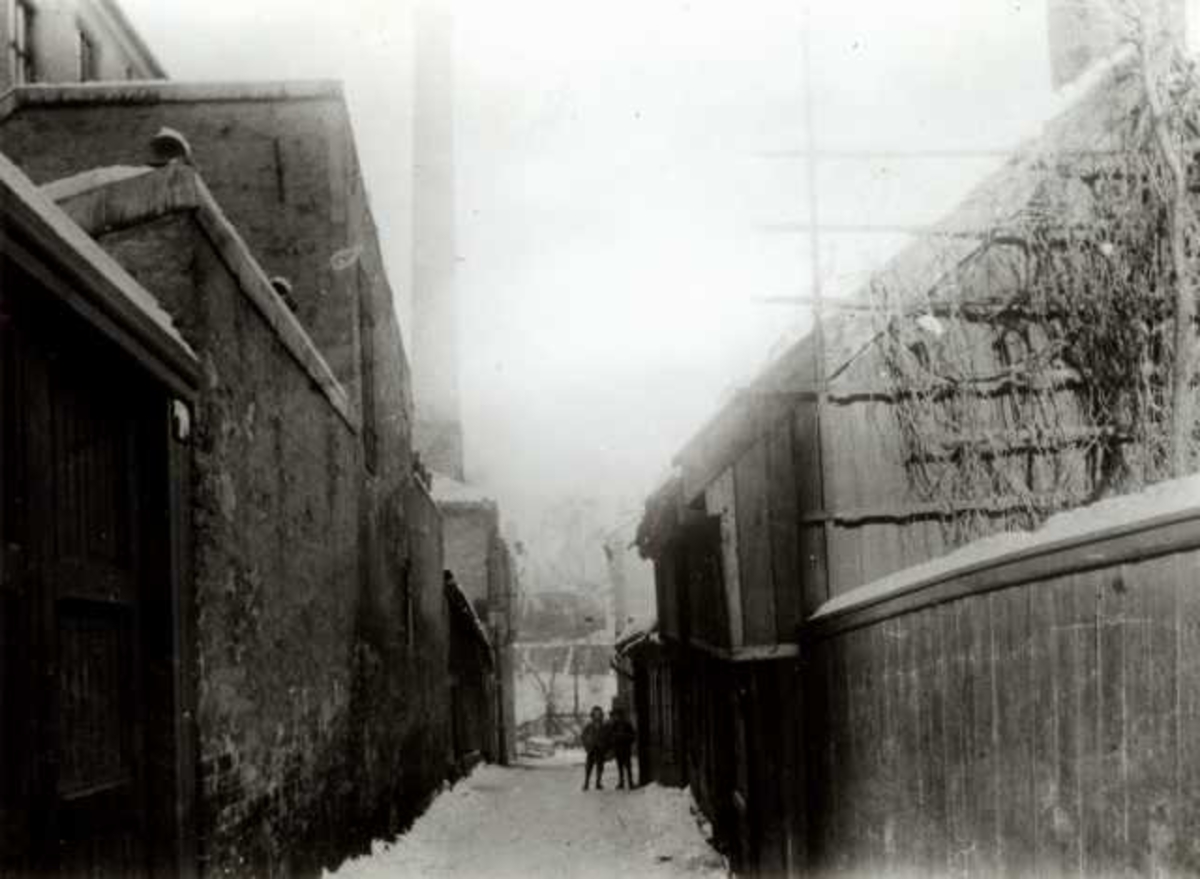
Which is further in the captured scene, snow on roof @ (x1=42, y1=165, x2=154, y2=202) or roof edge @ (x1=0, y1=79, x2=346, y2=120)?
roof edge @ (x1=0, y1=79, x2=346, y2=120)

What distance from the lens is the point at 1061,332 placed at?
959 cm

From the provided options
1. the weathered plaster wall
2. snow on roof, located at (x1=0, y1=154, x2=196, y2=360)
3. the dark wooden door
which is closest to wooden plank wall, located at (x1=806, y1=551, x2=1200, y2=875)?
the dark wooden door

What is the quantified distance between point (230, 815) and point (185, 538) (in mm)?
1641

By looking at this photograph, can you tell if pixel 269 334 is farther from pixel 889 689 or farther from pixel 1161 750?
A: pixel 1161 750

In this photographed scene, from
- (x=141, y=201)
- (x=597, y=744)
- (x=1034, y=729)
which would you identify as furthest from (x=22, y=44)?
(x=1034, y=729)

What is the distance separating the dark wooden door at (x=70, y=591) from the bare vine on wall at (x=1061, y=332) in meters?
5.67

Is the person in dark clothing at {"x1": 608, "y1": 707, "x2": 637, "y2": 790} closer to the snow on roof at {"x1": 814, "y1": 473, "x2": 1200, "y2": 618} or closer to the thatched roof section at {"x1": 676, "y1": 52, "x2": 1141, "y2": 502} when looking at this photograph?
the thatched roof section at {"x1": 676, "y1": 52, "x2": 1141, "y2": 502}

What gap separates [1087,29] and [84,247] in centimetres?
839

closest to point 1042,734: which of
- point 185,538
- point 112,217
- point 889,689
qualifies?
point 889,689

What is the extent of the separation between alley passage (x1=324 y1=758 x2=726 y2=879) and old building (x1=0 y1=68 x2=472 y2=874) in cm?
56

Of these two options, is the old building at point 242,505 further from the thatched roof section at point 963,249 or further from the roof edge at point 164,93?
the thatched roof section at point 963,249

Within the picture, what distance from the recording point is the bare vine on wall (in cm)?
942

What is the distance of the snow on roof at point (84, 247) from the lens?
440 centimetres

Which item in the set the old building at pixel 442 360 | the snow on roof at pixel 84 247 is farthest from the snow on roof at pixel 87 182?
the old building at pixel 442 360
